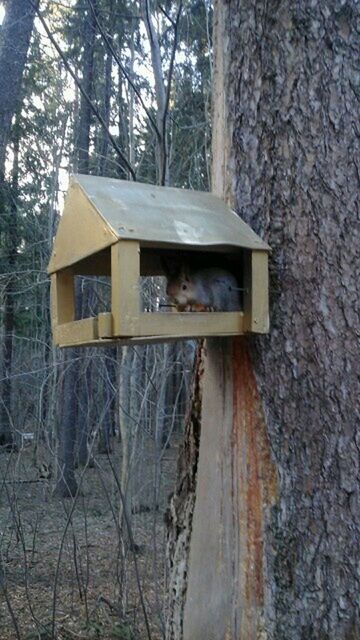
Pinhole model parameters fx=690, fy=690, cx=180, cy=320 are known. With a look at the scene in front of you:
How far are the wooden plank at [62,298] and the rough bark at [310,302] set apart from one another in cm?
57

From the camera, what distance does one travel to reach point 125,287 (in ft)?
4.76

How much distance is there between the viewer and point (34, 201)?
43.4 feet

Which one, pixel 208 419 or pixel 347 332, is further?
pixel 208 419

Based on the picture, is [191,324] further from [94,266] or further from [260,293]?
[94,266]

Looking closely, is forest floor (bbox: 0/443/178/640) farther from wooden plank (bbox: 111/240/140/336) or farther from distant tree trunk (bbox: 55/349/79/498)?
wooden plank (bbox: 111/240/140/336)

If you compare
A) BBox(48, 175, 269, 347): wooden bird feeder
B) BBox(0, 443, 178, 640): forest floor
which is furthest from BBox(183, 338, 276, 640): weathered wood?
BBox(0, 443, 178, 640): forest floor

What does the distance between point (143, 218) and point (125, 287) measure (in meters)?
0.18

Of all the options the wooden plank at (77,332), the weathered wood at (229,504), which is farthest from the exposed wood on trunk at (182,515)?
the wooden plank at (77,332)

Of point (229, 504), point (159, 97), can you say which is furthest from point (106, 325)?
point (159, 97)

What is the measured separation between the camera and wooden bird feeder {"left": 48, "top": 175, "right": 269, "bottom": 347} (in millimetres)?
1451

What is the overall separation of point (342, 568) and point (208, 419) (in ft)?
1.66

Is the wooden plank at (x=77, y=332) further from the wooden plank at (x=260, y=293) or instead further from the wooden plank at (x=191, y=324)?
the wooden plank at (x=260, y=293)

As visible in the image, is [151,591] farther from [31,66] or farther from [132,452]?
[31,66]

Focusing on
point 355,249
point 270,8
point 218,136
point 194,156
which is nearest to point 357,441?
point 355,249
